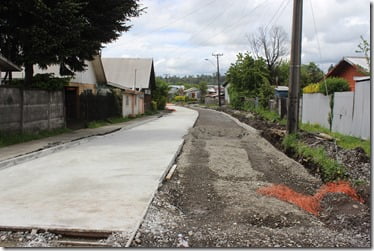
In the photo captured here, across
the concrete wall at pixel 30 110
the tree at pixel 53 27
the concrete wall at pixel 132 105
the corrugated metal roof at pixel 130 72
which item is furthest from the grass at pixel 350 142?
the corrugated metal roof at pixel 130 72

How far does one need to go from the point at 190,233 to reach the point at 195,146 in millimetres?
9909

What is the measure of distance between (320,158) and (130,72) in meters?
46.8

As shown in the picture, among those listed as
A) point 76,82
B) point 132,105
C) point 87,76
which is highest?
point 87,76

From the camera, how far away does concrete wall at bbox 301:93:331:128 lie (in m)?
19.0

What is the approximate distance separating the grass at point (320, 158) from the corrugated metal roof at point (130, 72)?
40026 mm

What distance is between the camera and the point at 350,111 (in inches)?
597

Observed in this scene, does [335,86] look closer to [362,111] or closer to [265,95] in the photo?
[362,111]

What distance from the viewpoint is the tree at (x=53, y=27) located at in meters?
15.8

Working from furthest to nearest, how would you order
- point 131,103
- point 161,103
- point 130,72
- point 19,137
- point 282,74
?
point 282,74 < point 161,103 < point 130,72 < point 131,103 < point 19,137

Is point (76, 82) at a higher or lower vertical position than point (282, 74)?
lower

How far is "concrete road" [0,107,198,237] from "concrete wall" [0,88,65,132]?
313 centimetres

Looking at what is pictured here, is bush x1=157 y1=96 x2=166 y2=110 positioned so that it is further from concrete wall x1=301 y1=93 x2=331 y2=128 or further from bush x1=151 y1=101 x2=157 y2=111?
concrete wall x1=301 y1=93 x2=331 y2=128

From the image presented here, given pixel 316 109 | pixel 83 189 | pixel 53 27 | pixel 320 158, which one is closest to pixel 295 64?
pixel 320 158

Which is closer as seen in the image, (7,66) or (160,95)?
(7,66)
